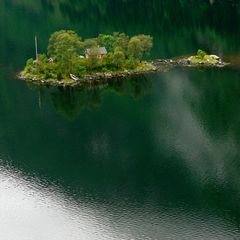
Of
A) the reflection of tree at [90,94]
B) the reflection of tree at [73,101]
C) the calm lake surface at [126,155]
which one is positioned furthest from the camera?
the reflection of tree at [90,94]

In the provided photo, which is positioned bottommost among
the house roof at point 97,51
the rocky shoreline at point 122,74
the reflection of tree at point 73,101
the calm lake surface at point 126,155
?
the calm lake surface at point 126,155

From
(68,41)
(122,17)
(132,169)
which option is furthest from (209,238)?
(122,17)

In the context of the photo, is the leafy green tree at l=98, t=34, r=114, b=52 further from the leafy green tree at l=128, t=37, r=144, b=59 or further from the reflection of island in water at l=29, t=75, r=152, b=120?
the reflection of island in water at l=29, t=75, r=152, b=120

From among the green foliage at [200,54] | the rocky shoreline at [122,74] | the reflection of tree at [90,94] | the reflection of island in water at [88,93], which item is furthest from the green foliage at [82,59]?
the green foliage at [200,54]

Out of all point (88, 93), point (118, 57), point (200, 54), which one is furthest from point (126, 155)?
point (200, 54)

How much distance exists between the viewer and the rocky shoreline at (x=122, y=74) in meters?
67.2

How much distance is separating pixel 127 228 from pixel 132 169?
8.85 meters

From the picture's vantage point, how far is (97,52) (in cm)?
6938

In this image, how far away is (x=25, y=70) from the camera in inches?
2805

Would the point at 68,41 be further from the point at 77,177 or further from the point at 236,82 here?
the point at 77,177

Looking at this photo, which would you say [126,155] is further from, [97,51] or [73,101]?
[97,51]

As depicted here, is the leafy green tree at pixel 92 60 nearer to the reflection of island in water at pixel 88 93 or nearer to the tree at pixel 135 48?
the reflection of island in water at pixel 88 93

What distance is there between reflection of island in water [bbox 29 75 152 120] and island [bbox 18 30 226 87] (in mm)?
1520

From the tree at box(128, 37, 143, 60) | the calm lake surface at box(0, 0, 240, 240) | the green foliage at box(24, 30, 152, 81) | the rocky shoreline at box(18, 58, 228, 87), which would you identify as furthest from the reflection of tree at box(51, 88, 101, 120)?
the tree at box(128, 37, 143, 60)
